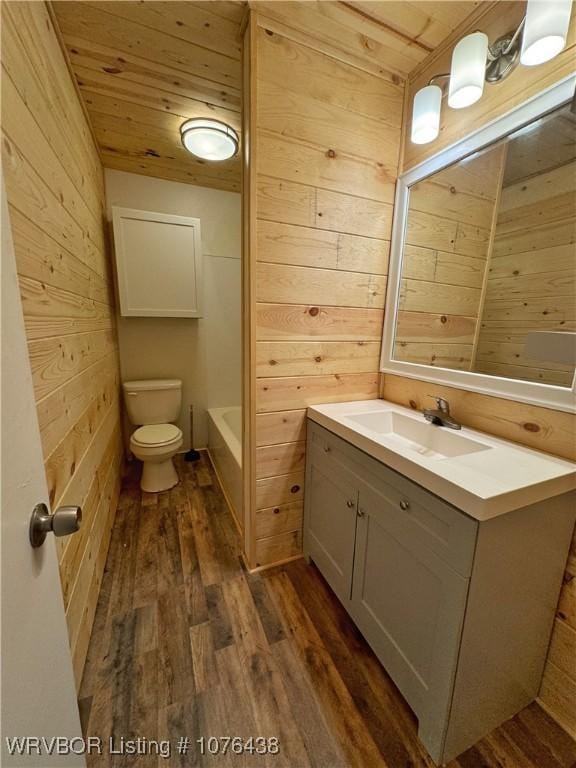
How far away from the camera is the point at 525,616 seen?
0.91 meters

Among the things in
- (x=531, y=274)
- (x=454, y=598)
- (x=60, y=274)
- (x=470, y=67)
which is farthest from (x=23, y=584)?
(x=470, y=67)

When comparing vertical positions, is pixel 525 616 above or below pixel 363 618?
above

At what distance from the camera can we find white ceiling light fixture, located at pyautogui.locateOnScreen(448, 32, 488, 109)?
1.03 m

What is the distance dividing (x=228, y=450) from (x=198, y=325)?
126 cm

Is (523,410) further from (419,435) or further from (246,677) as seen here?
(246,677)

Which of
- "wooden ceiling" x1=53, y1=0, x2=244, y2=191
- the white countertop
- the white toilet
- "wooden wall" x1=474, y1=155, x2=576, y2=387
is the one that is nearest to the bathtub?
the white toilet

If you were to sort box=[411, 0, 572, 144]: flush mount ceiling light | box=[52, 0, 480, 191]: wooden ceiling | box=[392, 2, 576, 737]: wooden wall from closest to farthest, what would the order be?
box=[411, 0, 572, 144]: flush mount ceiling light → box=[392, 2, 576, 737]: wooden wall → box=[52, 0, 480, 191]: wooden ceiling

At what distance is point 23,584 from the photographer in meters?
0.47

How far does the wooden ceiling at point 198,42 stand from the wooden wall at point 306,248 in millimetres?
68

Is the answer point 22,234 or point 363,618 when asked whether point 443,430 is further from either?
point 22,234

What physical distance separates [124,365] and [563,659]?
2.96 meters

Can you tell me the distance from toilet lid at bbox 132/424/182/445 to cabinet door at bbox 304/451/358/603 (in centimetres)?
118

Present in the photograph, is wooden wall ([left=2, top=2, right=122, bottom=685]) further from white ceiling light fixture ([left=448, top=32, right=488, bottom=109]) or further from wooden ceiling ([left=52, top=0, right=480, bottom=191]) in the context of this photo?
white ceiling light fixture ([left=448, top=32, right=488, bottom=109])

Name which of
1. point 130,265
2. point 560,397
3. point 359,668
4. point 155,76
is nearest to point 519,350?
point 560,397
